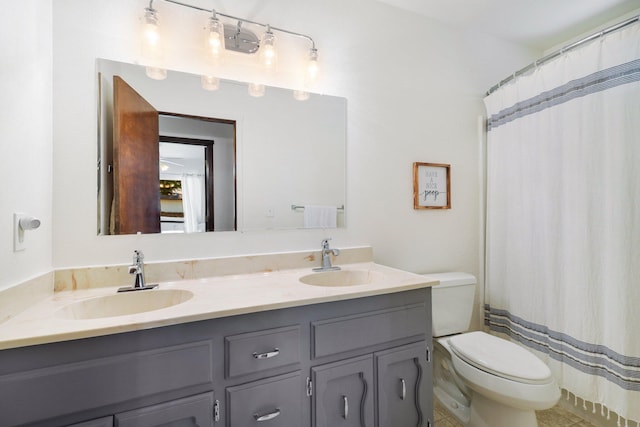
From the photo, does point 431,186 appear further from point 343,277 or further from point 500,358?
point 500,358

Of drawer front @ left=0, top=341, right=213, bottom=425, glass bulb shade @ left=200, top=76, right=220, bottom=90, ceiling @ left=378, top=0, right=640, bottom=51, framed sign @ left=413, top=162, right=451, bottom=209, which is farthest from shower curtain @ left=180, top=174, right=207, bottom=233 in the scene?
ceiling @ left=378, top=0, right=640, bottom=51

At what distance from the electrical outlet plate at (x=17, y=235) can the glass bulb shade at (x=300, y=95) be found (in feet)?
4.15

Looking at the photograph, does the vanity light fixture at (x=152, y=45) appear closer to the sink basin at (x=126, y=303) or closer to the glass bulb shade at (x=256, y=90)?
the glass bulb shade at (x=256, y=90)

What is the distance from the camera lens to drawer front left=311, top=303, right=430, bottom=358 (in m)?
1.09

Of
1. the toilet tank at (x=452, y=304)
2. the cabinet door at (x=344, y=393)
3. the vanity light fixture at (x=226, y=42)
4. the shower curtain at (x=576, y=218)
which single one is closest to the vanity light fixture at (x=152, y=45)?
the vanity light fixture at (x=226, y=42)

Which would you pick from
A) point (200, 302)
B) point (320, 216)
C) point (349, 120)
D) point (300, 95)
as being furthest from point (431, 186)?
point (200, 302)

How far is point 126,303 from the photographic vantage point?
1162mm

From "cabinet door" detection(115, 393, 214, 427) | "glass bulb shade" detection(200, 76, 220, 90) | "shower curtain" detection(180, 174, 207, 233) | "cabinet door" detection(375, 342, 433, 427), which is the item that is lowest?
"cabinet door" detection(375, 342, 433, 427)

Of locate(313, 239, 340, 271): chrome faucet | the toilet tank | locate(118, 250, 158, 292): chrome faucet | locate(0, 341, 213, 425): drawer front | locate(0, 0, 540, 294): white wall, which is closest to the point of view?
locate(0, 341, 213, 425): drawer front

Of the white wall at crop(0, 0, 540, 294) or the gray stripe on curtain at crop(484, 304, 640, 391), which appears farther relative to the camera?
the gray stripe on curtain at crop(484, 304, 640, 391)

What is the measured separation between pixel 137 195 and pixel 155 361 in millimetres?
797

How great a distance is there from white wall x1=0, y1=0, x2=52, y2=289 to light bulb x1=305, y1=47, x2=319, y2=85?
3.70ft

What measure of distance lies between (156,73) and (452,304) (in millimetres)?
2017

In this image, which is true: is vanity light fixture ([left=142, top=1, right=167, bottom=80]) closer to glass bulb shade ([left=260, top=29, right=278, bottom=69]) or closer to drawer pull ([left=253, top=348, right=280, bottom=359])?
glass bulb shade ([left=260, top=29, right=278, bottom=69])
